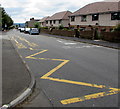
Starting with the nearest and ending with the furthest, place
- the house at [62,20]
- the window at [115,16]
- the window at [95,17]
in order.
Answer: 1. the window at [115,16]
2. the window at [95,17]
3. the house at [62,20]

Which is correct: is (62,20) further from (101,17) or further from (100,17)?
(101,17)

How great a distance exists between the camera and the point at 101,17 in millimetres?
30906

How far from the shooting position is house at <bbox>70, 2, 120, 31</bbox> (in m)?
28.3

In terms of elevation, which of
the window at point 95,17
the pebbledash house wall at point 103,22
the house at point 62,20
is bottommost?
the pebbledash house wall at point 103,22

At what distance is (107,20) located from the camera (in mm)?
29688

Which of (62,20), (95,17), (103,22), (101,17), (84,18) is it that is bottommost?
(103,22)

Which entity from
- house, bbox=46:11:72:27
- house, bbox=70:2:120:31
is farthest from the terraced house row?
house, bbox=46:11:72:27

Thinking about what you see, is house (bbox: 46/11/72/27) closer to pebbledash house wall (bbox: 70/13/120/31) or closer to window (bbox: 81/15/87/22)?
window (bbox: 81/15/87/22)

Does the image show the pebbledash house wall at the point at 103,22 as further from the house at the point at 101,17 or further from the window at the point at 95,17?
the window at the point at 95,17

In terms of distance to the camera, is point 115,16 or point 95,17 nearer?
point 115,16

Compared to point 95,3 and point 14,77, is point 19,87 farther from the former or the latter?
point 95,3

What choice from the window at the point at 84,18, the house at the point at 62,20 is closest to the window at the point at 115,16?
the window at the point at 84,18

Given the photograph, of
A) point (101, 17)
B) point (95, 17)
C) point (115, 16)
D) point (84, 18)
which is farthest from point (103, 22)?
point (84, 18)

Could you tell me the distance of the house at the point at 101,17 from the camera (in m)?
28.3
